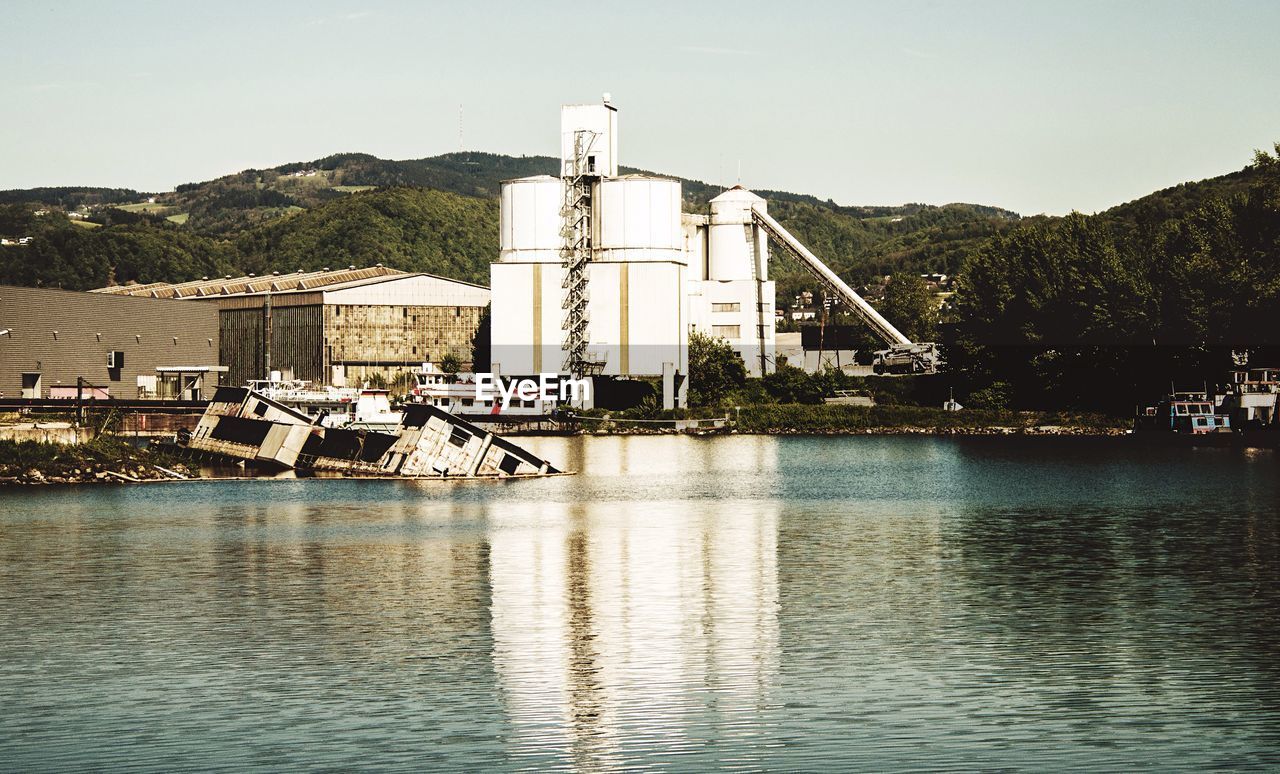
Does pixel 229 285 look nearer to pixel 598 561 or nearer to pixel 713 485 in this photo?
pixel 713 485

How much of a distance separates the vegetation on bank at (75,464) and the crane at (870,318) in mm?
83490

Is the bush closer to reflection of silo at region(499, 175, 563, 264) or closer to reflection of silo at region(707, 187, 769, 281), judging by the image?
reflection of silo at region(707, 187, 769, 281)

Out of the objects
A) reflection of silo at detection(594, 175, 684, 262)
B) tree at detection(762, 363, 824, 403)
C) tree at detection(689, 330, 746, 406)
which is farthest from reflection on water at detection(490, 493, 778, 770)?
tree at detection(762, 363, 824, 403)

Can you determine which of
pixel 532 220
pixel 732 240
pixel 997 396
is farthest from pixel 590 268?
pixel 997 396

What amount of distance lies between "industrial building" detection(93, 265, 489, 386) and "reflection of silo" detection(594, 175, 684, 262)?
3443cm

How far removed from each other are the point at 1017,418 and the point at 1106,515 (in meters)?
74.6

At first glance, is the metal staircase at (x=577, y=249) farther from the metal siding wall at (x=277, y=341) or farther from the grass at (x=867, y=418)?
the metal siding wall at (x=277, y=341)

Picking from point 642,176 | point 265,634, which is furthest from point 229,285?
→ point 265,634

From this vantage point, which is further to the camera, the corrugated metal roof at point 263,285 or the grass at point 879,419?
the corrugated metal roof at point 263,285

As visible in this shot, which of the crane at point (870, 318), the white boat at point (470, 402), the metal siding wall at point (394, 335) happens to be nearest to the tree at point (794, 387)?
the crane at point (870, 318)

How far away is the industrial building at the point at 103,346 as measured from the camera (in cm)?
12419

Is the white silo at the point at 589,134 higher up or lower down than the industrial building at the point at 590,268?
higher up

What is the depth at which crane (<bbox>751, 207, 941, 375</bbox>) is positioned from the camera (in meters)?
149

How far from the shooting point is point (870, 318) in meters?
156
